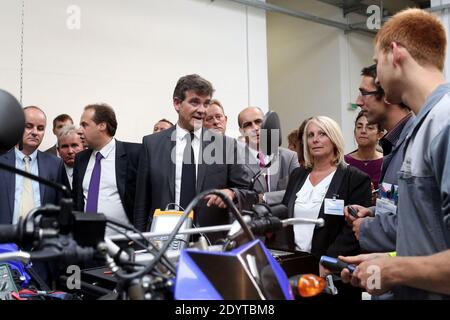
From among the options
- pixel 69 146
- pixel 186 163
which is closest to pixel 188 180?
pixel 186 163

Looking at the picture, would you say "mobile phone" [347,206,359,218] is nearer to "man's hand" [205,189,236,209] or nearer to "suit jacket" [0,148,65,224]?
"man's hand" [205,189,236,209]

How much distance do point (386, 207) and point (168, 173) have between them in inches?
46.6

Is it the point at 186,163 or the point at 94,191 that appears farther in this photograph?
the point at 94,191

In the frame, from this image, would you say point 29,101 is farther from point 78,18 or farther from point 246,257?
point 246,257

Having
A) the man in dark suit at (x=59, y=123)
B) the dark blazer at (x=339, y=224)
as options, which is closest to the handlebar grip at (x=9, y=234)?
the dark blazer at (x=339, y=224)

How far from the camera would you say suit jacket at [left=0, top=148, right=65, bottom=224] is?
2.37 metres

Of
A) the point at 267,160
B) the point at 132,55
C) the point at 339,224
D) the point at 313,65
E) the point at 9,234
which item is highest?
the point at 313,65

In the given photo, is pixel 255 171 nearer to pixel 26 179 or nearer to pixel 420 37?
pixel 26 179

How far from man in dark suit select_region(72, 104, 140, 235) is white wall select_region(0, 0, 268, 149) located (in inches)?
41.0

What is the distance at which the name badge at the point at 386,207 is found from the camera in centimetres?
140

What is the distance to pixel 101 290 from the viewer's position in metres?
1.16

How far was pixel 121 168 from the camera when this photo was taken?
2770 millimetres

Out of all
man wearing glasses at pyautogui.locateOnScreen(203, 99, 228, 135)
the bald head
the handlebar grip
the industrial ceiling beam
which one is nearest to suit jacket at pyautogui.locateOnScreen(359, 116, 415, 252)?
the handlebar grip

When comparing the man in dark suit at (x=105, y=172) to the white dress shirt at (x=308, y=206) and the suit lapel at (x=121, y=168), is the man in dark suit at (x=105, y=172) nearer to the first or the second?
the suit lapel at (x=121, y=168)
